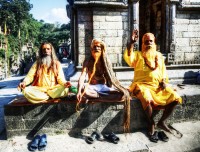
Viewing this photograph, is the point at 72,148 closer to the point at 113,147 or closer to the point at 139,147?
the point at 113,147

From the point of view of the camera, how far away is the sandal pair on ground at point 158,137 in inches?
188

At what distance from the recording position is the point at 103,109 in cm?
501

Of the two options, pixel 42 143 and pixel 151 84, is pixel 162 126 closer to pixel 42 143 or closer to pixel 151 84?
pixel 151 84

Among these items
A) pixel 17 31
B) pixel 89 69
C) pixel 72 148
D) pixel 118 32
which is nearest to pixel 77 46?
pixel 118 32

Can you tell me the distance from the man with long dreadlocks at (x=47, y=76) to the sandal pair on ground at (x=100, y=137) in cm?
111

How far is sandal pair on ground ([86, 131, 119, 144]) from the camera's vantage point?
4.66 meters

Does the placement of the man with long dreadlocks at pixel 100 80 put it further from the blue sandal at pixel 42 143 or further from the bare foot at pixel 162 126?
the blue sandal at pixel 42 143

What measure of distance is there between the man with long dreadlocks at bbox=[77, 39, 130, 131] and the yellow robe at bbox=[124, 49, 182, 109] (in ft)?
1.27

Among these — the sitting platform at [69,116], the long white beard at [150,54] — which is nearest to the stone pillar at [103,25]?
the long white beard at [150,54]

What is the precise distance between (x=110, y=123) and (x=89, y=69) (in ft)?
4.54

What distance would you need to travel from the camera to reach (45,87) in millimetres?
4992

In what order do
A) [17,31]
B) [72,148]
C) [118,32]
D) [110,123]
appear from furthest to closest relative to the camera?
[17,31] < [118,32] < [110,123] < [72,148]

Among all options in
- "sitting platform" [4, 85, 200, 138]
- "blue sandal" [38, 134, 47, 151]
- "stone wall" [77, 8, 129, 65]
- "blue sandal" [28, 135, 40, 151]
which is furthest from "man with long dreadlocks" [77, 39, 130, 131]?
"stone wall" [77, 8, 129, 65]

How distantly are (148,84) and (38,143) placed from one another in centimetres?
283
